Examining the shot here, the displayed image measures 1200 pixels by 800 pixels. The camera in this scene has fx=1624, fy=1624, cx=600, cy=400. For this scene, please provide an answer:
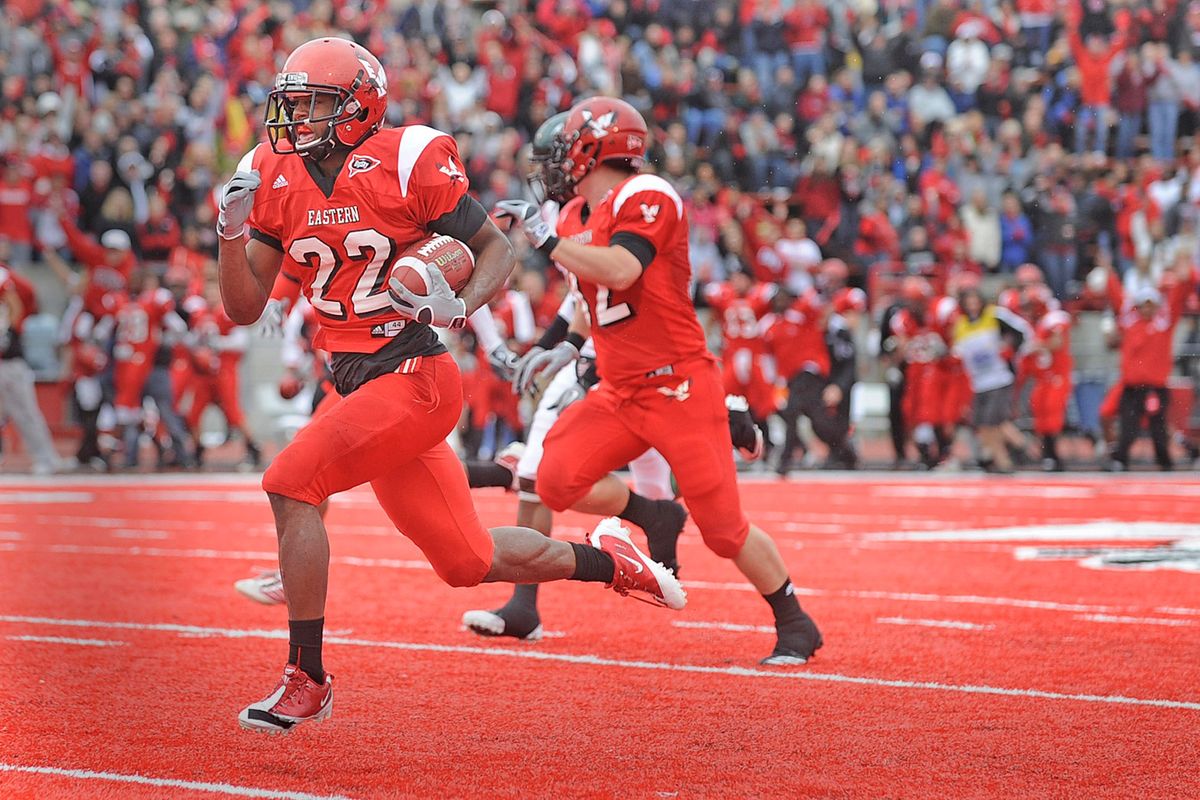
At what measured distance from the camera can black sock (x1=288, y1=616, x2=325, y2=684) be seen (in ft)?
12.9

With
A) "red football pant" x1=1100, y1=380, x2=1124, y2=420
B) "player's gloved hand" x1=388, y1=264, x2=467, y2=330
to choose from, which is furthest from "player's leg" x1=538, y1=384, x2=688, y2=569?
"red football pant" x1=1100, y1=380, x2=1124, y2=420

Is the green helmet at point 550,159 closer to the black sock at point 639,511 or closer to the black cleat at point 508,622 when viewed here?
the black sock at point 639,511

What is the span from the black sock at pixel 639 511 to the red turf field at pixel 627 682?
0.41 metres

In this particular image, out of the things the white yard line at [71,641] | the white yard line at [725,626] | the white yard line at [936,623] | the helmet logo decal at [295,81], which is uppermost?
the helmet logo decal at [295,81]

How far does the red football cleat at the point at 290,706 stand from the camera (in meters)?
3.84

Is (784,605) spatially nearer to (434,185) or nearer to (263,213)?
(434,185)

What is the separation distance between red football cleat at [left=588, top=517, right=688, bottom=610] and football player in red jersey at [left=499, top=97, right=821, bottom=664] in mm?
329

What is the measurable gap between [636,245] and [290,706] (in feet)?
5.89

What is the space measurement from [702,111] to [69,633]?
13.5m

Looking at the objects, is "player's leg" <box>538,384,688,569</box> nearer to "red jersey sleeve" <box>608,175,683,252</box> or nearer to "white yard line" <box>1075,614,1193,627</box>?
"red jersey sleeve" <box>608,175,683,252</box>

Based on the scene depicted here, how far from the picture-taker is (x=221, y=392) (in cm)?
A: 1435

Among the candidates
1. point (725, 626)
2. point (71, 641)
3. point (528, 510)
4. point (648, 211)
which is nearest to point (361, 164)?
point (648, 211)

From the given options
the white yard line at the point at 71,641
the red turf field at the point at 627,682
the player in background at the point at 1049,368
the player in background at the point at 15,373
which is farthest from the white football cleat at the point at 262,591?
the player in background at the point at 1049,368

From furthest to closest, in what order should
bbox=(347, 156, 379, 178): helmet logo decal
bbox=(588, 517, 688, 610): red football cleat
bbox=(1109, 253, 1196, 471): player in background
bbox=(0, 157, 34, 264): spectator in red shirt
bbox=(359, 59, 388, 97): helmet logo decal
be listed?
bbox=(0, 157, 34, 264): spectator in red shirt → bbox=(1109, 253, 1196, 471): player in background → bbox=(588, 517, 688, 610): red football cleat → bbox=(359, 59, 388, 97): helmet logo decal → bbox=(347, 156, 379, 178): helmet logo decal
